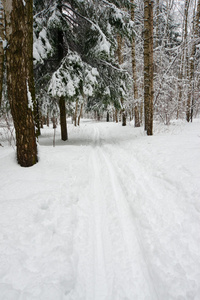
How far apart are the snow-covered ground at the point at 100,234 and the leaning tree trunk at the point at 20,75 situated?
27.1 inches

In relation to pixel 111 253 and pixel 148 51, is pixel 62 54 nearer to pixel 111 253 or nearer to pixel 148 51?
pixel 148 51

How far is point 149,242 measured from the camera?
7.04ft

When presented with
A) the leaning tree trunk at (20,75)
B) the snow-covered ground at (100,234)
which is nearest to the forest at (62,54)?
the leaning tree trunk at (20,75)

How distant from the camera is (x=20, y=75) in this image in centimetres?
357

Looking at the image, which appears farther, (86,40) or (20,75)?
(86,40)

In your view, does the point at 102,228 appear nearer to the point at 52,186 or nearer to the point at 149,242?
the point at 149,242

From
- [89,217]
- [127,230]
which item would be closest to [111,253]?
[127,230]

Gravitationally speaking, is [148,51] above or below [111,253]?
above

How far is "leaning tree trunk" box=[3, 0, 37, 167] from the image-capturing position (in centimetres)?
336

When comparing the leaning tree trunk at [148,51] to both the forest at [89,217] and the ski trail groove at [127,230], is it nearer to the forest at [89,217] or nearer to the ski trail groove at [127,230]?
the forest at [89,217]

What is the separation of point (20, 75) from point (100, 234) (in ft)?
13.2

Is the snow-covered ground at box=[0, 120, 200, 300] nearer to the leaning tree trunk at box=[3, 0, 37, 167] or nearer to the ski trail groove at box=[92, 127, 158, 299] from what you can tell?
the ski trail groove at box=[92, 127, 158, 299]

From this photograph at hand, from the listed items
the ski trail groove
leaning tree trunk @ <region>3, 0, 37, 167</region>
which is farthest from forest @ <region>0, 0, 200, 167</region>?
the ski trail groove

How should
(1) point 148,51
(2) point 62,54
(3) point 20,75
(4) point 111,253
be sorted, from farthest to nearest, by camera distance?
(2) point 62,54
(1) point 148,51
(3) point 20,75
(4) point 111,253
